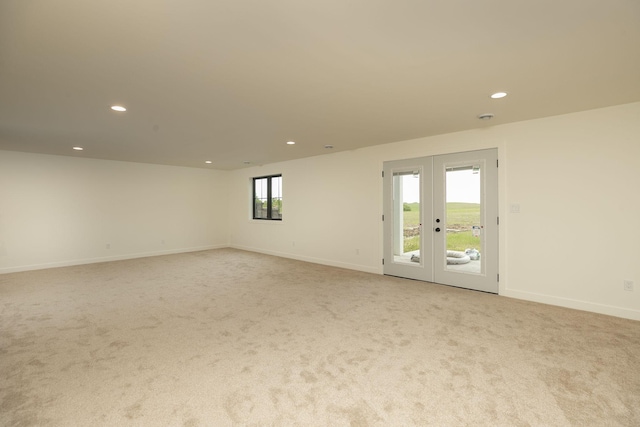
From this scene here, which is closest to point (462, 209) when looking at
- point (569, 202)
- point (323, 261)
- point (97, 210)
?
point (569, 202)

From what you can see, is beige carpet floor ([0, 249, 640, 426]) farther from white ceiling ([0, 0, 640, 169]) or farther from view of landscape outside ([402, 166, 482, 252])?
white ceiling ([0, 0, 640, 169])

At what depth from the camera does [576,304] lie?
3.69 metres

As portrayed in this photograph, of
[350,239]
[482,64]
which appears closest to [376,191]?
[350,239]

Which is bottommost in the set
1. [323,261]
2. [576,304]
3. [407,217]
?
[576,304]

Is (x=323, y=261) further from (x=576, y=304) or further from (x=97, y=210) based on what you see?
(x=97, y=210)

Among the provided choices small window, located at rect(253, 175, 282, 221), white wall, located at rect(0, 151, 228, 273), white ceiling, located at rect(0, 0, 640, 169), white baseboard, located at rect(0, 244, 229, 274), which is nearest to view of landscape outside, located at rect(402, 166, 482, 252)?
white ceiling, located at rect(0, 0, 640, 169)

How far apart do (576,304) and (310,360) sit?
347 centimetres

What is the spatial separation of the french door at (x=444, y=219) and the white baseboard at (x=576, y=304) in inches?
11.5

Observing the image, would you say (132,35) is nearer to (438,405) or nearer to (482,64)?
(482,64)

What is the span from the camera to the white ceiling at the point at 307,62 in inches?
69.9

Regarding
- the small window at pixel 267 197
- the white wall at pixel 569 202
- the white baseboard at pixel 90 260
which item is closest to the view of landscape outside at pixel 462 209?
the white wall at pixel 569 202

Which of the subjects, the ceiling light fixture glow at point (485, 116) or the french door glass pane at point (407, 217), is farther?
the french door glass pane at point (407, 217)

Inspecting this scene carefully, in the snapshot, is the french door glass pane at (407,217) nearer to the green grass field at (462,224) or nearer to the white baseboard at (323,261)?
the green grass field at (462,224)

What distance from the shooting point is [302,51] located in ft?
7.30
